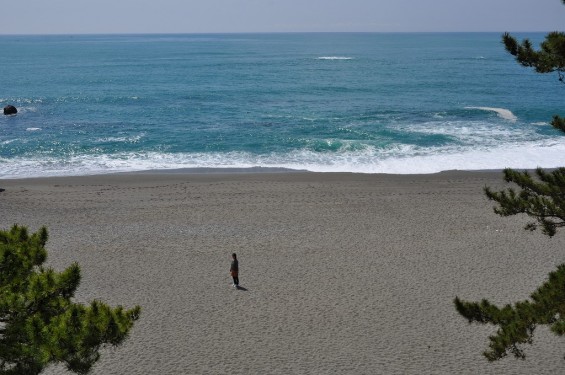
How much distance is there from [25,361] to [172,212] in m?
17.4

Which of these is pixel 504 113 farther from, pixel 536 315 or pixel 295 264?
pixel 536 315

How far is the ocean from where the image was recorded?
3447cm

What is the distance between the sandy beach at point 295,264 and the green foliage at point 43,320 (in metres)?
6.16

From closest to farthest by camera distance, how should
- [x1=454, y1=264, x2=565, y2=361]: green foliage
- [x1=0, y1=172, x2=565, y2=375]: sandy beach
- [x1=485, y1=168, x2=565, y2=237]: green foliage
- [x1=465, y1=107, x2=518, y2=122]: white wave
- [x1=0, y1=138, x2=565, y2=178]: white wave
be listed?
[x1=454, y1=264, x2=565, y2=361]: green foliage < [x1=485, y1=168, x2=565, y2=237]: green foliage < [x1=0, y1=172, x2=565, y2=375]: sandy beach < [x1=0, y1=138, x2=565, y2=178]: white wave < [x1=465, y1=107, x2=518, y2=122]: white wave

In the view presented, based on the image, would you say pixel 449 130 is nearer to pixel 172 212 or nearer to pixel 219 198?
pixel 219 198

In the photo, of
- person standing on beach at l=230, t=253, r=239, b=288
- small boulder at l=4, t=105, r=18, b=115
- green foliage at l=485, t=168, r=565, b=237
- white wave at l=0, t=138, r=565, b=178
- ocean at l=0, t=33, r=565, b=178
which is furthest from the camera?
small boulder at l=4, t=105, r=18, b=115

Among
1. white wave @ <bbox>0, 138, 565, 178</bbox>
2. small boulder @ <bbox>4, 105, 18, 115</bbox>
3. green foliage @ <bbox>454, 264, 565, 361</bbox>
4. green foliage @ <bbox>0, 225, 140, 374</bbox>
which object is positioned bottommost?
white wave @ <bbox>0, 138, 565, 178</bbox>

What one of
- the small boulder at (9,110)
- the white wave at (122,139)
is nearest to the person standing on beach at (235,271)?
the white wave at (122,139)

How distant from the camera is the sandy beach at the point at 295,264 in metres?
13.9

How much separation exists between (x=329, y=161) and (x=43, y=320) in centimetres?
2791

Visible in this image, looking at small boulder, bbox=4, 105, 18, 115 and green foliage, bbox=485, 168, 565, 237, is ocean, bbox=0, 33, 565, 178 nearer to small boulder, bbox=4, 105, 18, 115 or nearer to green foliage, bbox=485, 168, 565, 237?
small boulder, bbox=4, 105, 18, 115

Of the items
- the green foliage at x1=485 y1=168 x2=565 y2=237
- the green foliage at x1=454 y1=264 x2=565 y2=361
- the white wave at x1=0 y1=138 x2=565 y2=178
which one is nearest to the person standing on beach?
the green foliage at x1=485 y1=168 x2=565 y2=237

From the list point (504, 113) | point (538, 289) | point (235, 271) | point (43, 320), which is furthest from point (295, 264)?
point (504, 113)

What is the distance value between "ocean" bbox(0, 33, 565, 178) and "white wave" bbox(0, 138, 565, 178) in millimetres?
65
